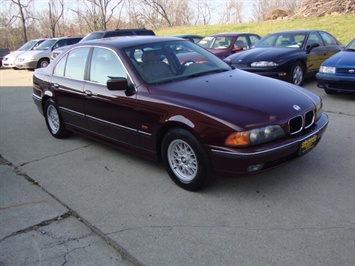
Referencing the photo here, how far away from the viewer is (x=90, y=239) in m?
2.95

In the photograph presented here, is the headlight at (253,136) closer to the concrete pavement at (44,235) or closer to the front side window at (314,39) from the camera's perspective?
the concrete pavement at (44,235)

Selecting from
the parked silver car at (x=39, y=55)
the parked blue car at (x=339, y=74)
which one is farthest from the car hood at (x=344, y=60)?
the parked silver car at (x=39, y=55)

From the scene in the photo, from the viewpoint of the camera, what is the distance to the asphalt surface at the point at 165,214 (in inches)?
106

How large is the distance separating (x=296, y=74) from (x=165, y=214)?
21.0 ft

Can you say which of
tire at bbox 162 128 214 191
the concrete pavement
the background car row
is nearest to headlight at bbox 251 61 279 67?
the background car row

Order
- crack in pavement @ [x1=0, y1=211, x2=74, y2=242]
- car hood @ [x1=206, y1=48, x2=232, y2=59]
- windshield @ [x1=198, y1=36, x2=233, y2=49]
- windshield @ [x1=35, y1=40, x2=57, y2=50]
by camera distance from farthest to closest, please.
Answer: windshield @ [x1=35, y1=40, x2=57, y2=50] < windshield @ [x1=198, y1=36, x2=233, y2=49] < car hood @ [x1=206, y1=48, x2=232, y2=59] < crack in pavement @ [x1=0, y1=211, x2=74, y2=242]

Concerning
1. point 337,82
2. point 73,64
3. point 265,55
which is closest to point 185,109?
point 73,64

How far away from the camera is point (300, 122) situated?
3.52m

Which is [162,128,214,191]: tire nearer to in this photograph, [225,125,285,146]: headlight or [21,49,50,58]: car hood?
[225,125,285,146]: headlight

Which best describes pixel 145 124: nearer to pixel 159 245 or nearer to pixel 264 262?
pixel 159 245

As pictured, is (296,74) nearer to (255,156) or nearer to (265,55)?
(265,55)

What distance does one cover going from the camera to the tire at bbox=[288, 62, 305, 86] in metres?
8.23

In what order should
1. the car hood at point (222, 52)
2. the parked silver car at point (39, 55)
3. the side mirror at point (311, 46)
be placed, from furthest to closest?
the parked silver car at point (39, 55) < the car hood at point (222, 52) < the side mirror at point (311, 46)

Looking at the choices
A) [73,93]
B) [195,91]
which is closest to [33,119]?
[73,93]
